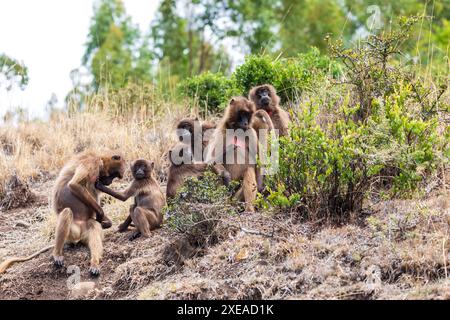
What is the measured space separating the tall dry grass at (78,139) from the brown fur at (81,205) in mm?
2524

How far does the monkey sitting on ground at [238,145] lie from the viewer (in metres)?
9.15

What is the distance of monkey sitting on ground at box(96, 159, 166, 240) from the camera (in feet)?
28.4

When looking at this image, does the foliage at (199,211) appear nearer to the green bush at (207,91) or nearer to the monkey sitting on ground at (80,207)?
the monkey sitting on ground at (80,207)

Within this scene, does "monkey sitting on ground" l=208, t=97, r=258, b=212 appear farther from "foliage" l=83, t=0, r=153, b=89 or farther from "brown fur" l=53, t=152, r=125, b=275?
"foliage" l=83, t=0, r=153, b=89

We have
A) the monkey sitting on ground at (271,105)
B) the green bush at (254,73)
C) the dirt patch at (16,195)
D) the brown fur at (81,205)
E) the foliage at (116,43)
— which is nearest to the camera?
the brown fur at (81,205)

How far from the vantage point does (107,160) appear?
893 cm

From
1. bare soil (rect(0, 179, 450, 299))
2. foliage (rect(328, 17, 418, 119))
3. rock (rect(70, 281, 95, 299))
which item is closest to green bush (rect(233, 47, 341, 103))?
foliage (rect(328, 17, 418, 119))

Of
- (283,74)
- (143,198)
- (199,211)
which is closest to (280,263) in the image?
(199,211)

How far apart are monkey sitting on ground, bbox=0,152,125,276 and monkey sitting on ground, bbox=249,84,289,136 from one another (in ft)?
7.91

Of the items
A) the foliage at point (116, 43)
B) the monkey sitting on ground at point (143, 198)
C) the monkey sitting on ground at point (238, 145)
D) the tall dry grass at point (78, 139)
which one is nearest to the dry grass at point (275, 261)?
the monkey sitting on ground at point (143, 198)

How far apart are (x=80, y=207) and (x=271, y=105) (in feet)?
10.2

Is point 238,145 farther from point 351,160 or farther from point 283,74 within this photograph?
point 283,74

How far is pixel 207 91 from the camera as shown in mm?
13047
